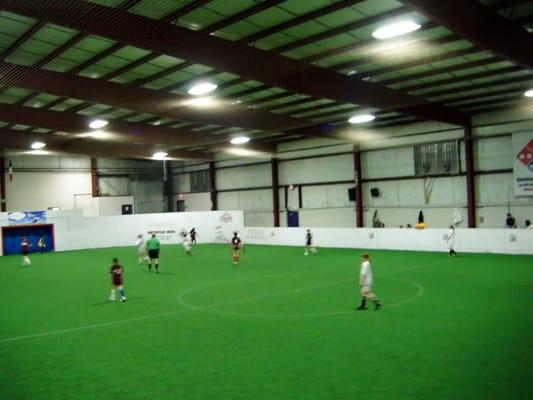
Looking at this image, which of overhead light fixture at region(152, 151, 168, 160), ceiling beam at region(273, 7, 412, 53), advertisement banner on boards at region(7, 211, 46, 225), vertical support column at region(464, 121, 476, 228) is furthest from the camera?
advertisement banner on boards at region(7, 211, 46, 225)

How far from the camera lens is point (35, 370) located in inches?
392

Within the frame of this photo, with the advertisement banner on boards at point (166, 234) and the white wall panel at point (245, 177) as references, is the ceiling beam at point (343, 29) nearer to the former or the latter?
the white wall panel at point (245, 177)

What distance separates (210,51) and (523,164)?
877 inches

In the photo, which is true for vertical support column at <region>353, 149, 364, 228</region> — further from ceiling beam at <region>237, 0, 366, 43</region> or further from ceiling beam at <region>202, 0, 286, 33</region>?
ceiling beam at <region>202, 0, 286, 33</region>

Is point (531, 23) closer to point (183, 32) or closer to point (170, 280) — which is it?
point (183, 32)

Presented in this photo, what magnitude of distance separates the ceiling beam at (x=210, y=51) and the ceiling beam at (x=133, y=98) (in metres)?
5.31

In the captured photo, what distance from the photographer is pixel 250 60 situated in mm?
15664

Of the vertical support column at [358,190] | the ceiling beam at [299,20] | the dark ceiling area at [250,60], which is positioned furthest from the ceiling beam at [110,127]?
the ceiling beam at [299,20]

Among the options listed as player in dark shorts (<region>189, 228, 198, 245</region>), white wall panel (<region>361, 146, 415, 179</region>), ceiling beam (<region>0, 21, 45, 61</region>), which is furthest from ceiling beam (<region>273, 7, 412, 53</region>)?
player in dark shorts (<region>189, 228, 198, 245</region>)

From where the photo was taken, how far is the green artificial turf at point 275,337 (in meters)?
8.62

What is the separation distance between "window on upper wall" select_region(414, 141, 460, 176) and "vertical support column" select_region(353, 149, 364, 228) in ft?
14.7

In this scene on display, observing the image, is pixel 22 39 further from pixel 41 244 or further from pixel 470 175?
pixel 41 244

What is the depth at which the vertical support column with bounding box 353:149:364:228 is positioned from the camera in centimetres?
3697

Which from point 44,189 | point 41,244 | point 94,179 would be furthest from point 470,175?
point 44,189
